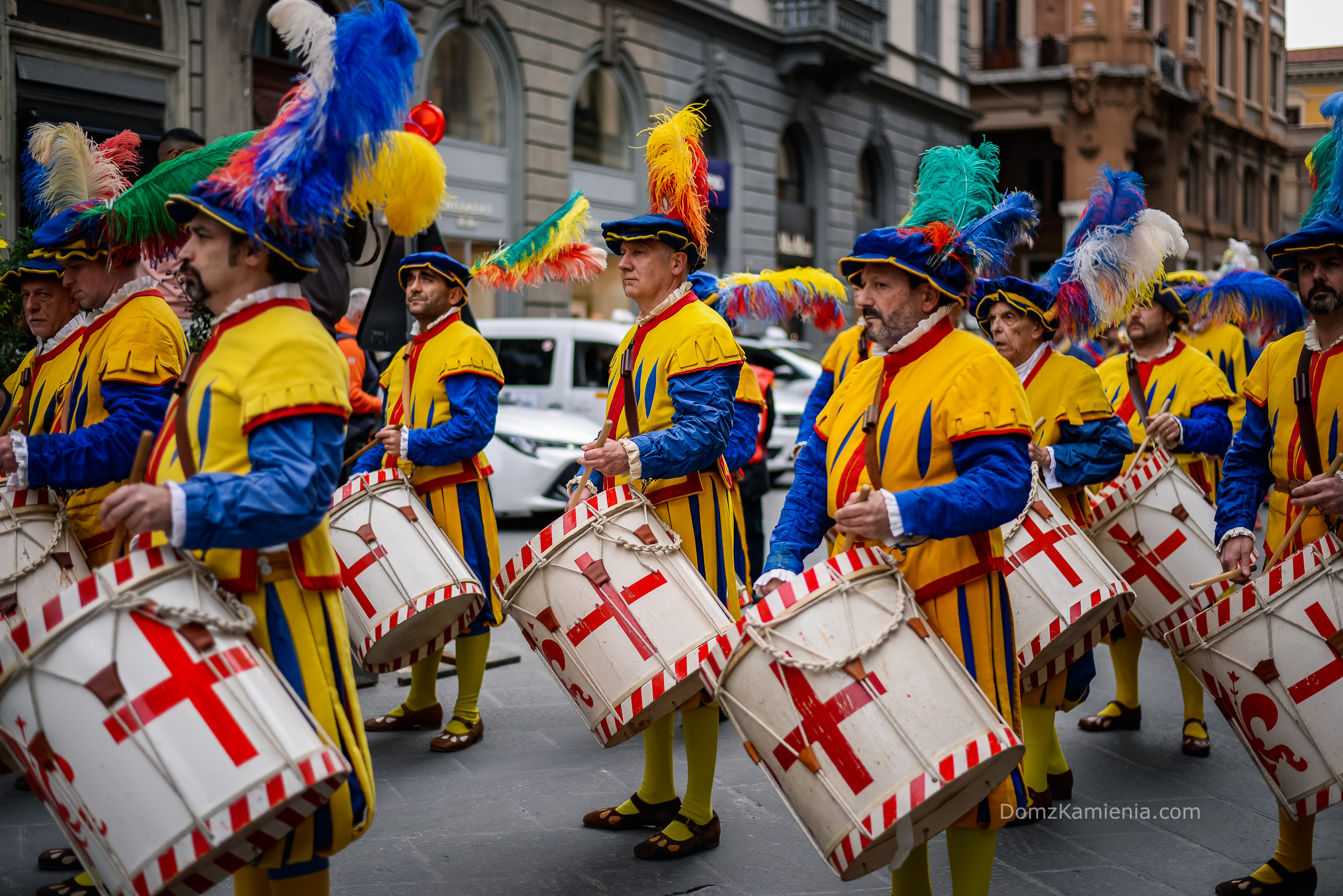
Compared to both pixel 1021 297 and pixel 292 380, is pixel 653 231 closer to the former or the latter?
pixel 1021 297

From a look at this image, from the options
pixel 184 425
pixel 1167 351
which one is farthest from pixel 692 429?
pixel 1167 351

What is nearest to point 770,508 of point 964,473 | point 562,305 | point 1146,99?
point 562,305

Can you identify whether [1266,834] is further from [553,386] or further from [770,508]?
[553,386]

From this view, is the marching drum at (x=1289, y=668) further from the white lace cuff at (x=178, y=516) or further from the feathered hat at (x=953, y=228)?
the white lace cuff at (x=178, y=516)

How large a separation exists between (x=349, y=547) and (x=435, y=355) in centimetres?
107

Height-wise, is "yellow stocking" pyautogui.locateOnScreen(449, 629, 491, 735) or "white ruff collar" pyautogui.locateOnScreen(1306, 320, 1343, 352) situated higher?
"white ruff collar" pyautogui.locateOnScreen(1306, 320, 1343, 352)

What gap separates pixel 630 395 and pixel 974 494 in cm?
170

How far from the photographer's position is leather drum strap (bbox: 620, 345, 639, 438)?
14.7ft

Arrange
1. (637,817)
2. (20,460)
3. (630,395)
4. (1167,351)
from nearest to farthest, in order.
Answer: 1. (20,460)
2. (630,395)
3. (637,817)
4. (1167,351)

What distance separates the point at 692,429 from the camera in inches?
168

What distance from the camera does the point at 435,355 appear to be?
554 cm

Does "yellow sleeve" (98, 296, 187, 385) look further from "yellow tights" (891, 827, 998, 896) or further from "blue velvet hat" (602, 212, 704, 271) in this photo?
"yellow tights" (891, 827, 998, 896)

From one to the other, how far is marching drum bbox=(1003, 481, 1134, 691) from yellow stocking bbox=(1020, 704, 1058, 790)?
35cm

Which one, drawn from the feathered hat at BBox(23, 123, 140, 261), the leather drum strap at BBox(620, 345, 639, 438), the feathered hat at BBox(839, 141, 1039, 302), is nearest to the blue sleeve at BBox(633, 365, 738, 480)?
the leather drum strap at BBox(620, 345, 639, 438)
